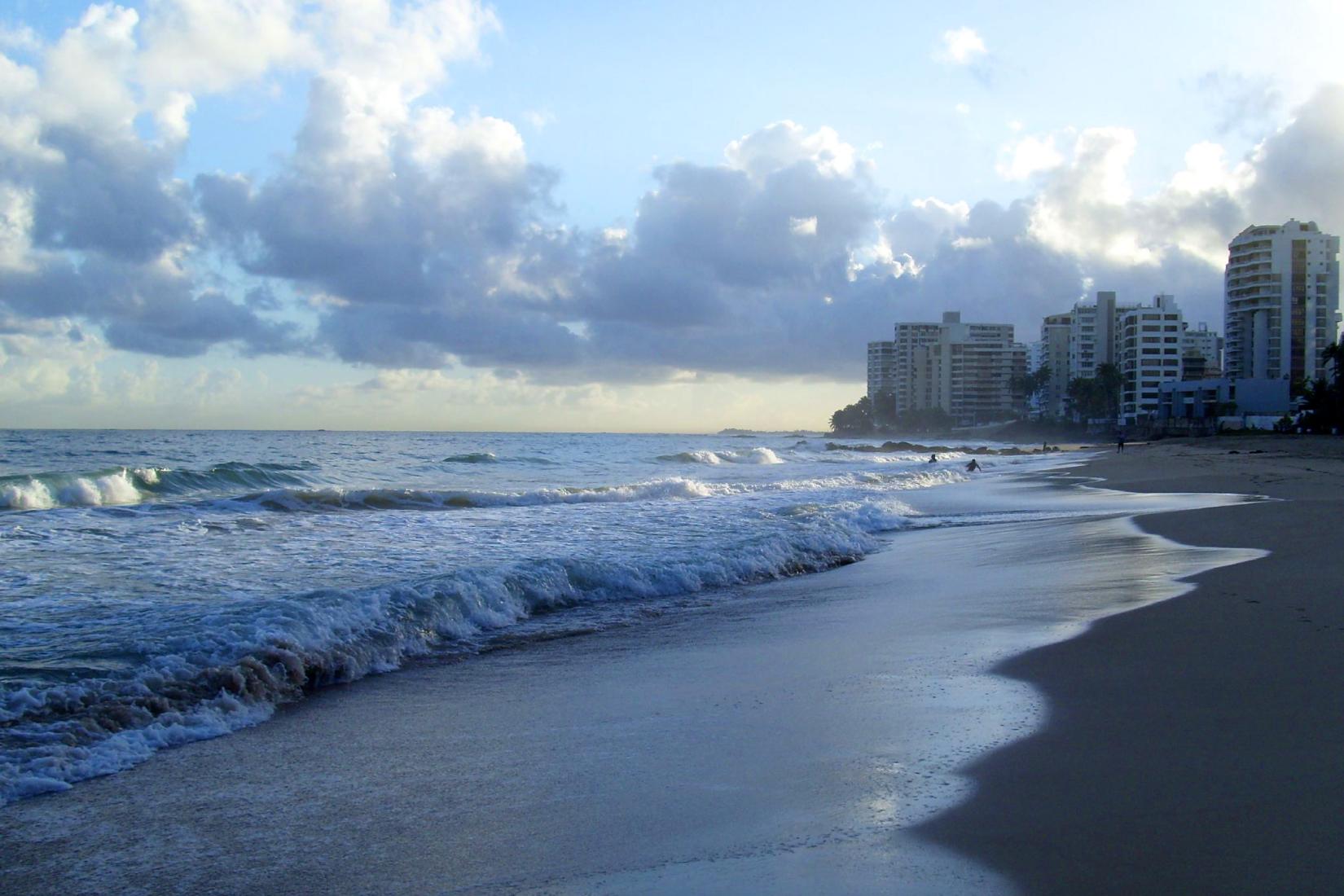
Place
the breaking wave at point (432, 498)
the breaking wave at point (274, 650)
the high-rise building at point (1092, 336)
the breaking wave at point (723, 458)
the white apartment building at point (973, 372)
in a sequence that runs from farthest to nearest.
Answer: the white apartment building at point (973, 372) < the high-rise building at point (1092, 336) < the breaking wave at point (723, 458) < the breaking wave at point (432, 498) < the breaking wave at point (274, 650)

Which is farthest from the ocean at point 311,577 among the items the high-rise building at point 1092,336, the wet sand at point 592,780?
the high-rise building at point 1092,336

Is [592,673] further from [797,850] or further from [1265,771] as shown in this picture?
[1265,771]

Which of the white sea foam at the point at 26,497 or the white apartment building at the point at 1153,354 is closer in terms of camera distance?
the white sea foam at the point at 26,497

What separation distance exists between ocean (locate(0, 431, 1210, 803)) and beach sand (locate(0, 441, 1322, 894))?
485 millimetres

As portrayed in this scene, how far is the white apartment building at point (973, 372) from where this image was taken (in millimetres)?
163500

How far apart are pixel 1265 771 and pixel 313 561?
10.6 m

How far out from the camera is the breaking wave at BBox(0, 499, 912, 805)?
530 centimetres

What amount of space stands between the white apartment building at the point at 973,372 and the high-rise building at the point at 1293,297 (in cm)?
4829

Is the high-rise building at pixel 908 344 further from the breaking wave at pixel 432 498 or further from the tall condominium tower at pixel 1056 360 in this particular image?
the breaking wave at pixel 432 498

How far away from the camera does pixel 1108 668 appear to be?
626 cm

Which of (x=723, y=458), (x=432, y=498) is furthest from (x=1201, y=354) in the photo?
(x=432, y=498)

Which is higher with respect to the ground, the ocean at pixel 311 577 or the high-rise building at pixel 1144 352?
the high-rise building at pixel 1144 352

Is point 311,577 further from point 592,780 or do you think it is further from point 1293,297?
point 1293,297

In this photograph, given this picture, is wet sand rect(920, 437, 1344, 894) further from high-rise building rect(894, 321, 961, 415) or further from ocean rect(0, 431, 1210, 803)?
high-rise building rect(894, 321, 961, 415)
